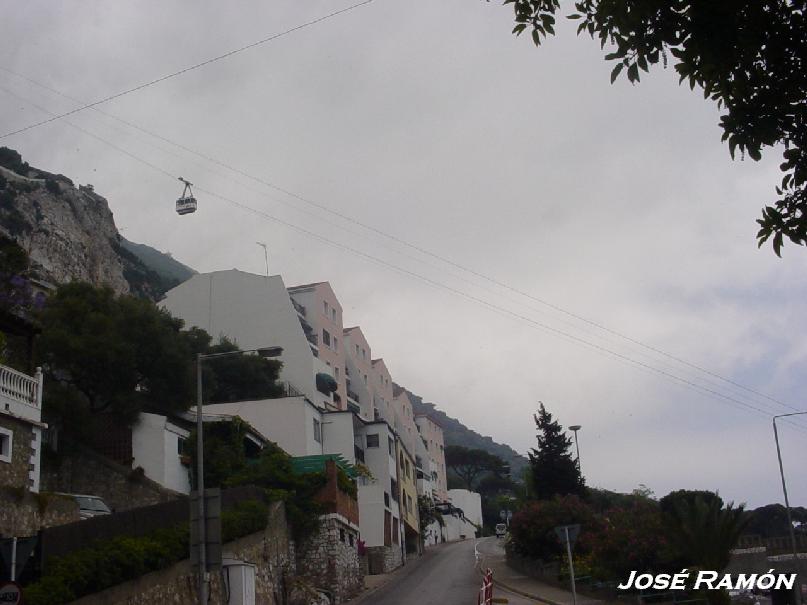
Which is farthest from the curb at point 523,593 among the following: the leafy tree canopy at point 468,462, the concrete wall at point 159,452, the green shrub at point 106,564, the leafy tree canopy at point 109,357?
the leafy tree canopy at point 468,462

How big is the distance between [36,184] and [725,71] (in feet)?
317

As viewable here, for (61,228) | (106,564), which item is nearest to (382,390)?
(61,228)

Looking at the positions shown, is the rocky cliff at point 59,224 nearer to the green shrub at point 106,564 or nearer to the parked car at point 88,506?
the parked car at point 88,506

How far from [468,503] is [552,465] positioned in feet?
207

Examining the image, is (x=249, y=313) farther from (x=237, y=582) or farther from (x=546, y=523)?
(x=237, y=582)

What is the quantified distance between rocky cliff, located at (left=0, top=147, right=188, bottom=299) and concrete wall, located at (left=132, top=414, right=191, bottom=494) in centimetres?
4254

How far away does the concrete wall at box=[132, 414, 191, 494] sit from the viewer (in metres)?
37.3

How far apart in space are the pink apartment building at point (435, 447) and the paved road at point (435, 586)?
47889 millimetres

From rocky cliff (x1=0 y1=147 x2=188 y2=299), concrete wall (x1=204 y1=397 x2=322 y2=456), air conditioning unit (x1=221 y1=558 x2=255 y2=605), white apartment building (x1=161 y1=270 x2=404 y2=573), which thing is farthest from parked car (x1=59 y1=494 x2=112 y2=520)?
rocky cliff (x1=0 y1=147 x2=188 y2=299)

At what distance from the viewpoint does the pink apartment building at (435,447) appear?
106 meters

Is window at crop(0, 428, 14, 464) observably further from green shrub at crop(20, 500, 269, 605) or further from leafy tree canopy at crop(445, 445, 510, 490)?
leafy tree canopy at crop(445, 445, 510, 490)

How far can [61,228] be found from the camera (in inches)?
3696

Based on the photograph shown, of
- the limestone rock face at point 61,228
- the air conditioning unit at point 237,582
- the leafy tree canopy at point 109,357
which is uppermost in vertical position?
the limestone rock face at point 61,228

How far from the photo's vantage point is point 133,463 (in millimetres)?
37406
